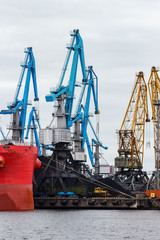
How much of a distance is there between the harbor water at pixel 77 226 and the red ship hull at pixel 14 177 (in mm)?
1350

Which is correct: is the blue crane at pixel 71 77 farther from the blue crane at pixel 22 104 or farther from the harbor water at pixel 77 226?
the harbor water at pixel 77 226

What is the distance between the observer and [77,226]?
5822cm

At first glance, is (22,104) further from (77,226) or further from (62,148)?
(77,226)

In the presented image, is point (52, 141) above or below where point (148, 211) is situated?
above

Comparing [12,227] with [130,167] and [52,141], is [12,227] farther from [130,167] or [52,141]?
[130,167]

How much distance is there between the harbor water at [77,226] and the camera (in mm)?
51188

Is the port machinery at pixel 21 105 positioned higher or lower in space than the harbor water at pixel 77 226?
higher

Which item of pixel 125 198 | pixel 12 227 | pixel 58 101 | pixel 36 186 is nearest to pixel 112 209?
pixel 125 198

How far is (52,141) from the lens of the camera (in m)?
82.8

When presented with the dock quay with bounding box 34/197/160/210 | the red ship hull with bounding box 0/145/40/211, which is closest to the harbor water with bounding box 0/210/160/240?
the red ship hull with bounding box 0/145/40/211

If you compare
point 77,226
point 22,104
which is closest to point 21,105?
point 22,104

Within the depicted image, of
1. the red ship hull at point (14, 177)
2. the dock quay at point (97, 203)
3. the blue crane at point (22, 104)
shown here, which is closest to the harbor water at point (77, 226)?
the red ship hull at point (14, 177)

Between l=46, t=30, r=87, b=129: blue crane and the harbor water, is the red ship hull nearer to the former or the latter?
the harbor water

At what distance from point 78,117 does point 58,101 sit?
13100mm
